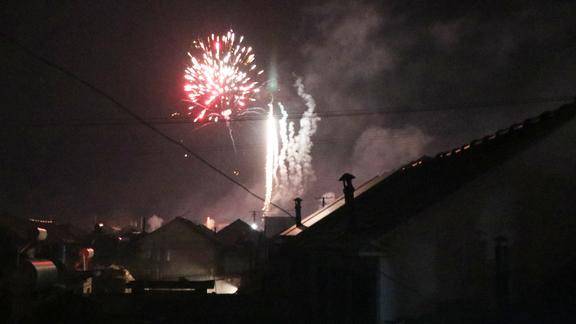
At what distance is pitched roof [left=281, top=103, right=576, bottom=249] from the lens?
1589 centimetres

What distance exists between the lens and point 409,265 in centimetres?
1518

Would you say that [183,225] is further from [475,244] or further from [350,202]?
[475,244]

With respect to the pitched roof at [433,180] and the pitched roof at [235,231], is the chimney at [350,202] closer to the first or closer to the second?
the pitched roof at [433,180]

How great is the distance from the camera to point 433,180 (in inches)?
738

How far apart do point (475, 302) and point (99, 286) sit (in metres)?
18.2

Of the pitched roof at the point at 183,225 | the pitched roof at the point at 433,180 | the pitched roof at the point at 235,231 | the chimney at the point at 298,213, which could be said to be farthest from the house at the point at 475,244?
the pitched roof at the point at 235,231

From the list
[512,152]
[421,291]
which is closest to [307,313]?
[421,291]

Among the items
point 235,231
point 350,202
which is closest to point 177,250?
point 235,231

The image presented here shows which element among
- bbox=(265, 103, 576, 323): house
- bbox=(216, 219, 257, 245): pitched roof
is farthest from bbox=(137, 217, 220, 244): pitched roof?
bbox=(265, 103, 576, 323): house

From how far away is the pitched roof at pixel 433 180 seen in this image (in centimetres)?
1589

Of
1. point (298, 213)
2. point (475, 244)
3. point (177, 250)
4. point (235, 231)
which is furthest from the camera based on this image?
point (235, 231)

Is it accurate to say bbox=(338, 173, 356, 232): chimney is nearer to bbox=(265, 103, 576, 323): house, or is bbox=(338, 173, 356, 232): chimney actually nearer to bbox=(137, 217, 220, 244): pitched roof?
bbox=(265, 103, 576, 323): house

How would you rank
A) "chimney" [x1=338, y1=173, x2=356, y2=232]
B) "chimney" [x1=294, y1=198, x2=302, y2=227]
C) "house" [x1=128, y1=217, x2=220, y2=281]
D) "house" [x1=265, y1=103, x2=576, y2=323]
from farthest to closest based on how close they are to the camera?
"house" [x1=128, y1=217, x2=220, y2=281] < "chimney" [x1=294, y1=198, x2=302, y2=227] < "chimney" [x1=338, y1=173, x2=356, y2=232] < "house" [x1=265, y1=103, x2=576, y2=323]

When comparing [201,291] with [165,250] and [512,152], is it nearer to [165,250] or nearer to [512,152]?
[512,152]
